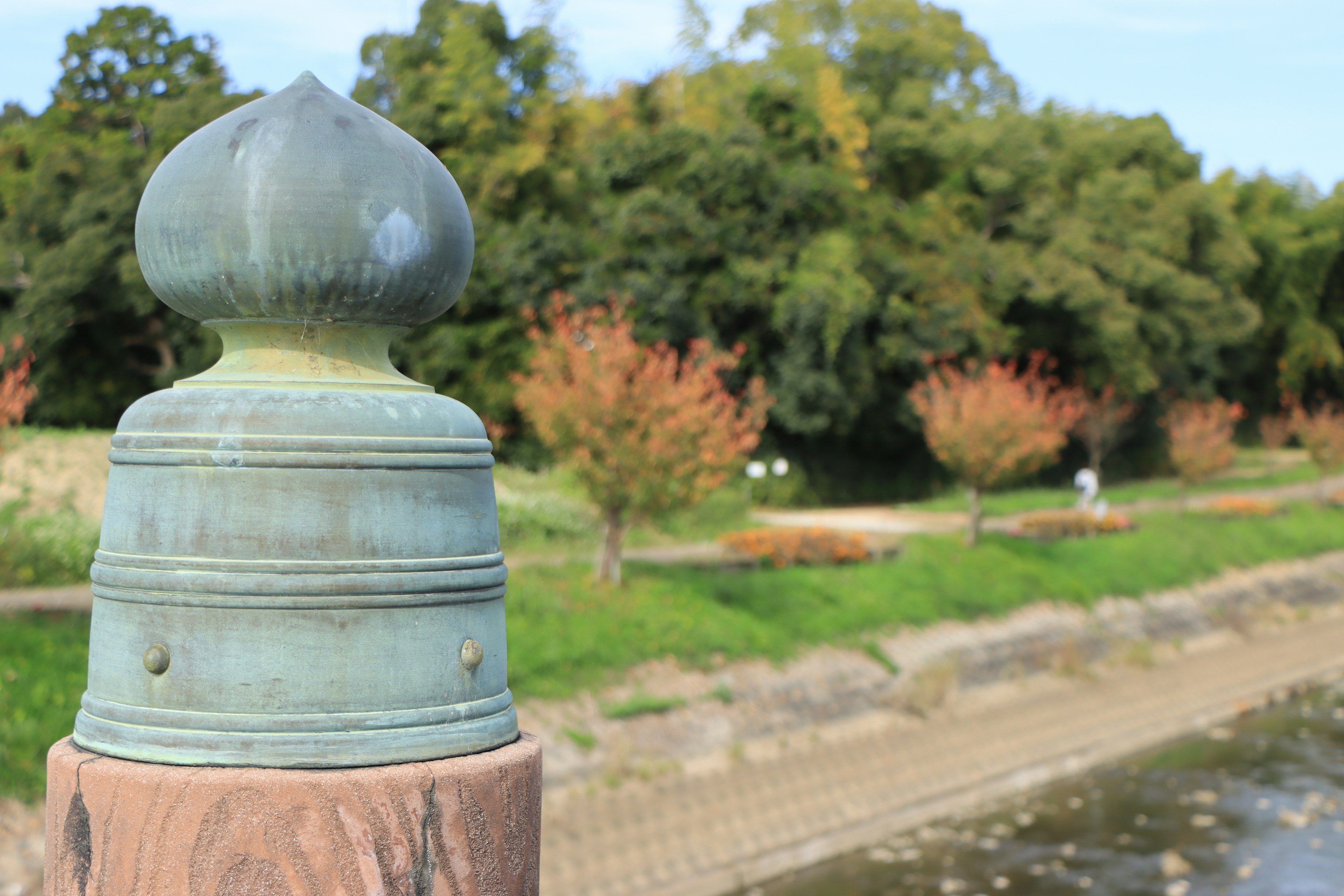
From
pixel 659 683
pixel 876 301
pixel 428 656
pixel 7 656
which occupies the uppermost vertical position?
pixel 876 301

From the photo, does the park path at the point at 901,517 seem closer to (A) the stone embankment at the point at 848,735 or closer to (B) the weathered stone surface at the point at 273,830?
(A) the stone embankment at the point at 848,735

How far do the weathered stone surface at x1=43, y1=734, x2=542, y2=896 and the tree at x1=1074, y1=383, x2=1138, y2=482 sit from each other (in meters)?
33.1

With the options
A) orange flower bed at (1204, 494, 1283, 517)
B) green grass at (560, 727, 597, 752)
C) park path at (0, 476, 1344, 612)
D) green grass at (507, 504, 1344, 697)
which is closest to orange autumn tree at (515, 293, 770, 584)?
green grass at (507, 504, 1344, 697)

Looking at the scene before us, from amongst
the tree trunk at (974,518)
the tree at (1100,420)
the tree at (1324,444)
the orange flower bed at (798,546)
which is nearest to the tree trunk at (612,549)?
the orange flower bed at (798,546)

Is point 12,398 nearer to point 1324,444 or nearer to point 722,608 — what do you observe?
point 722,608

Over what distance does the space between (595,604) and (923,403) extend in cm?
955

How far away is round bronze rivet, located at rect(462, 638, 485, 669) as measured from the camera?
2.32 metres

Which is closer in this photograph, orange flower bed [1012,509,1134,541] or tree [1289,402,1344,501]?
orange flower bed [1012,509,1134,541]

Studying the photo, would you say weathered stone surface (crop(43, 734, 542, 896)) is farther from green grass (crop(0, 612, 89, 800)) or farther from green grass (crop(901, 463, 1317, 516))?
green grass (crop(901, 463, 1317, 516))

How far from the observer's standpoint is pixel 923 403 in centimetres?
2209

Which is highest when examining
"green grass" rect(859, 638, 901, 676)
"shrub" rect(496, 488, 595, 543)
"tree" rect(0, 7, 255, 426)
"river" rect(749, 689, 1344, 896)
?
"tree" rect(0, 7, 255, 426)

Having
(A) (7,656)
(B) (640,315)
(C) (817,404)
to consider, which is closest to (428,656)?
(A) (7,656)

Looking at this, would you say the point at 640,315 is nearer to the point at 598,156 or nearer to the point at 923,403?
the point at 598,156

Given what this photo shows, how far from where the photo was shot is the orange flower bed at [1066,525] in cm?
2412
